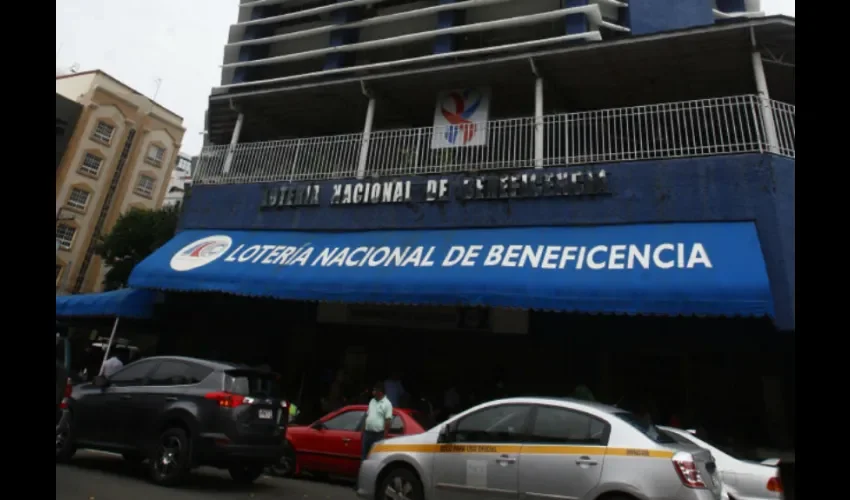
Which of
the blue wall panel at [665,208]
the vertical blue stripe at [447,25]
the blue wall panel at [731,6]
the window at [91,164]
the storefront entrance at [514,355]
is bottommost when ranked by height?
the storefront entrance at [514,355]

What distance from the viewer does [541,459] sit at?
17.6 feet

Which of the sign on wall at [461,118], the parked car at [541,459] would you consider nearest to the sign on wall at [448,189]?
the sign on wall at [461,118]

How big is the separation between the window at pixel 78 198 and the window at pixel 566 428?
44598mm

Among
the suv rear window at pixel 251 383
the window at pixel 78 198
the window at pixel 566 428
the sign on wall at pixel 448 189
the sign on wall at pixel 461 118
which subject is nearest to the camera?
the window at pixel 566 428

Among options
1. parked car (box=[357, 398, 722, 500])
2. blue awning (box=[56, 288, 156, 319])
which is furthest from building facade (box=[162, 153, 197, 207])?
parked car (box=[357, 398, 722, 500])

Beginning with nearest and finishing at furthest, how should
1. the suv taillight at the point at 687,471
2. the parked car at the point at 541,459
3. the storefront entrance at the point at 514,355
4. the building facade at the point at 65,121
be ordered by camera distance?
the suv taillight at the point at 687,471 < the parked car at the point at 541,459 < the storefront entrance at the point at 514,355 < the building facade at the point at 65,121

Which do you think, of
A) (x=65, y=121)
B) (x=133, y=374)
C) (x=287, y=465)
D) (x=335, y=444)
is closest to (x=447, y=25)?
(x=335, y=444)

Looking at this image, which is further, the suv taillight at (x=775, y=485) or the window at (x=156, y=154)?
the window at (x=156, y=154)

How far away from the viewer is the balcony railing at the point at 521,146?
10.6m

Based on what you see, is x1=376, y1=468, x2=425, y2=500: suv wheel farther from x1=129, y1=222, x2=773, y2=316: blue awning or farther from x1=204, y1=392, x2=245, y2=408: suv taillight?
x1=129, y1=222, x2=773, y2=316: blue awning

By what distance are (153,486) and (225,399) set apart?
1.40m

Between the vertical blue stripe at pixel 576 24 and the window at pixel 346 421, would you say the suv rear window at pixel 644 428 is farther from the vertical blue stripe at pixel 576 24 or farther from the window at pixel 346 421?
the vertical blue stripe at pixel 576 24

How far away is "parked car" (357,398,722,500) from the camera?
4828 mm
